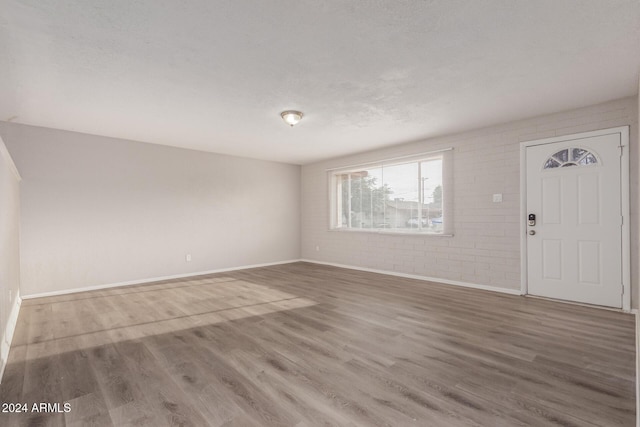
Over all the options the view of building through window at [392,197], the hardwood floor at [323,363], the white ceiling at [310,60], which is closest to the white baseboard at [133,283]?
the hardwood floor at [323,363]

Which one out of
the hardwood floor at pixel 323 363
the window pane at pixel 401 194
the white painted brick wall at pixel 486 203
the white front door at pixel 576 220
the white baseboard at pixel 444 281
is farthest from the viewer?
the window pane at pixel 401 194

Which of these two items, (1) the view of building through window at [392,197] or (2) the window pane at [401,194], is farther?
(2) the window pane at [401,194]

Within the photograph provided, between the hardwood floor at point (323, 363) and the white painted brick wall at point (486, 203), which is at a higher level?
the white painted brick wall at point (486, 203)

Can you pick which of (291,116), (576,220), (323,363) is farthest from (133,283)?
(576,220)

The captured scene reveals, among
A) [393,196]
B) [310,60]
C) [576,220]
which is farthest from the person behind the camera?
[393,196]

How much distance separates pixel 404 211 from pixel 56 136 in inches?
233

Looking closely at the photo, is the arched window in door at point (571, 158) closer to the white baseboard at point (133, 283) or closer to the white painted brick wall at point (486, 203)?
the white painted brick wall at point (486, 203)

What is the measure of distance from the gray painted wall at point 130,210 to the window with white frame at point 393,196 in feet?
5.72

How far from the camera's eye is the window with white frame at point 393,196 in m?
5.61

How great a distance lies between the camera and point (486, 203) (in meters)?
4.91

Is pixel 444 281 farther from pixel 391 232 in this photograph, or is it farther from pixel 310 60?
pixel 310 60

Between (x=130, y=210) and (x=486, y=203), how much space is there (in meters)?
5.96

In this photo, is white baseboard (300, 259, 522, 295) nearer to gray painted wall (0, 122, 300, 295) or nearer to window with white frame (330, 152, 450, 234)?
window with white frame (330, 152, 450, 234)

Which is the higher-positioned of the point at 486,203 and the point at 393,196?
the point at 393,196
